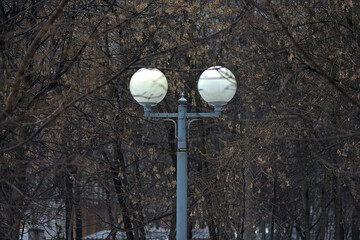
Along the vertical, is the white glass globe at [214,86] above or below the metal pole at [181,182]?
above

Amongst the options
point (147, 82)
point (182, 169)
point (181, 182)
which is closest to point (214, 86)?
point (147, 82)

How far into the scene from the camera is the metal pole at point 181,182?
21.2 ft

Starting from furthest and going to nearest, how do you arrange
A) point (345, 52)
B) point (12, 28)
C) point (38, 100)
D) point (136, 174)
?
point (136, 174) → point (345, 52) → point (38, 100) → point (12, 28)

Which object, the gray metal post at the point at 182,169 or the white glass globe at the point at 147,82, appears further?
the gray metal post at the point at 182,169

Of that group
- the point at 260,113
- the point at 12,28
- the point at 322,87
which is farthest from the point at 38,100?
the point at 260,113

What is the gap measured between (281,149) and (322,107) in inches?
247

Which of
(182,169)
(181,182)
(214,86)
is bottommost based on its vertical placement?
(181,182)

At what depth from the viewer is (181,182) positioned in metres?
6.61

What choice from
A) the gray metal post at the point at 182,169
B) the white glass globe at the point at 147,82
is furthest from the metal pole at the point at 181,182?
the white glass globe at the point at 147,82

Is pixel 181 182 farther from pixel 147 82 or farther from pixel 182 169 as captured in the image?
pixel 147 82

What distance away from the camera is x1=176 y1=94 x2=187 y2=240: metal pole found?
6465mm

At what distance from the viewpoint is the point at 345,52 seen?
10.3m

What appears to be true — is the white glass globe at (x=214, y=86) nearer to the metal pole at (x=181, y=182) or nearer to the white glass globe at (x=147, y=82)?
the white glass globe at (x=147, y=82)

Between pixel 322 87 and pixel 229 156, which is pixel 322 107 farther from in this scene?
pixel 229 156
